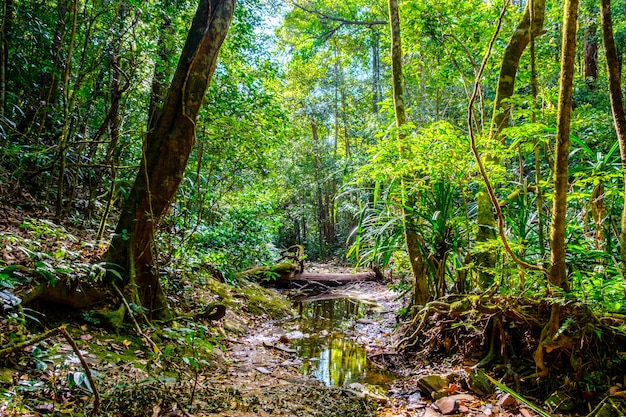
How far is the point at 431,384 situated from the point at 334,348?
154cm

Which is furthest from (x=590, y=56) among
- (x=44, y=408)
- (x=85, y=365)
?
(x=44, y=408)

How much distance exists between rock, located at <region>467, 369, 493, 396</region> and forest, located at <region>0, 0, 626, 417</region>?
0.01 meters

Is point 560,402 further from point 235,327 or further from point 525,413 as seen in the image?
point 235,327

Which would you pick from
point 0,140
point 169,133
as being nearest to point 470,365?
point 169,133

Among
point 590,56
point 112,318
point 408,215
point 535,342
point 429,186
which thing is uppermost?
point 590,56

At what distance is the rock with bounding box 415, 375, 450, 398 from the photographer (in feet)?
8.79

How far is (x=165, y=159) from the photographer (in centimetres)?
323

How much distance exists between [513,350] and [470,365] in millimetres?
359

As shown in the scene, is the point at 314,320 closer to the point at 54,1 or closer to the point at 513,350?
the point at 513,350

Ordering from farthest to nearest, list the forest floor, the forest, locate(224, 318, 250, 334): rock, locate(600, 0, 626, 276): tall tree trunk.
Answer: locate(224, 318, 250, 334): rock → locate(600, 0, 626, 276): tall tree trunk → the forest → the forest floor

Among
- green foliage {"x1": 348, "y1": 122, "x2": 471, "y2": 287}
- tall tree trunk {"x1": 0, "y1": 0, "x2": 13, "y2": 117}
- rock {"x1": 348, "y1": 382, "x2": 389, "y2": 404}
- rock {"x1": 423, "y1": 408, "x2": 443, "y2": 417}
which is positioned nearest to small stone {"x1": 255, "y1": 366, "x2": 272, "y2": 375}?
rock {"x1": 348, "y1": 382, "x2": 389, "y2": 404}

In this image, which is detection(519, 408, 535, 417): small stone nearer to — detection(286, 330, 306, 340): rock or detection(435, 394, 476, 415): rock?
detection(435, 394, 476, 415): rock

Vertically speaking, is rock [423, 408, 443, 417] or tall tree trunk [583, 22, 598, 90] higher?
tall tree trunk [583, 22, 598, 90]

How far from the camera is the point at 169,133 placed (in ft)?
10.7
